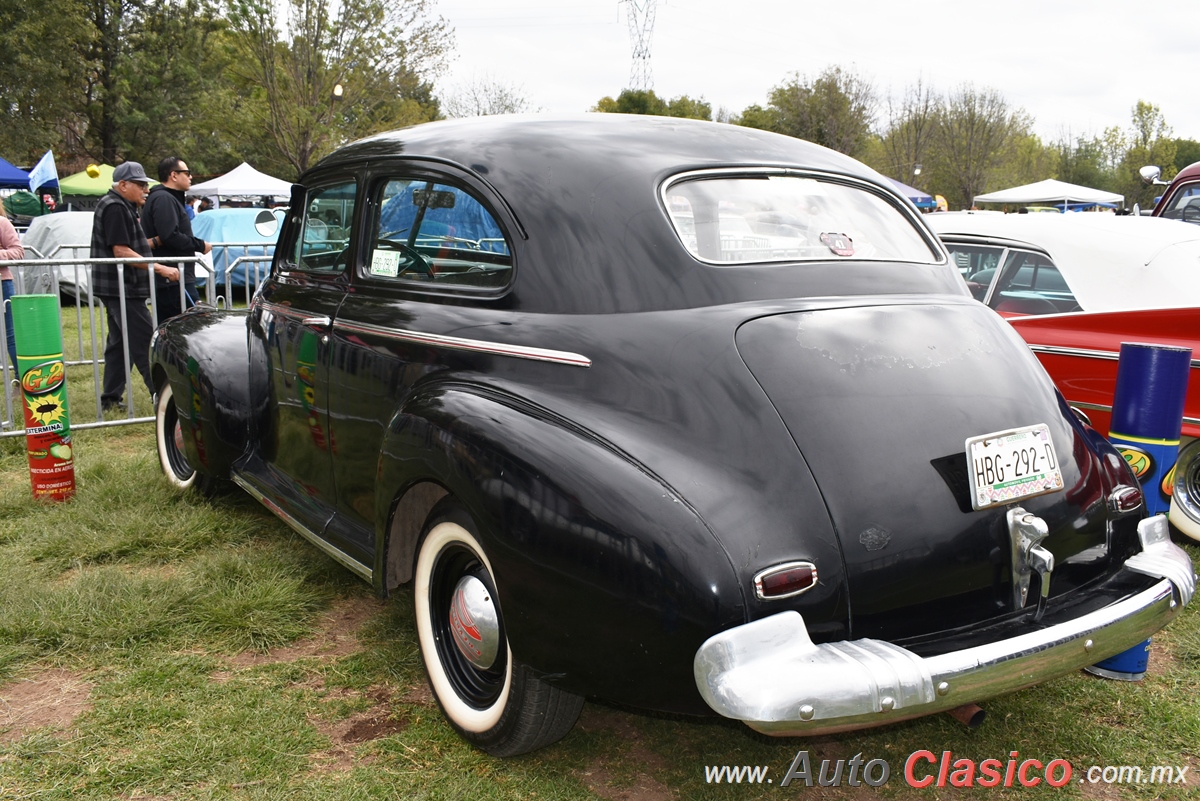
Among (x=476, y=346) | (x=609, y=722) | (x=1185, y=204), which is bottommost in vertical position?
(x=609, y=722)

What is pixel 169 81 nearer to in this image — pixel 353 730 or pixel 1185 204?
pixel 1185 204

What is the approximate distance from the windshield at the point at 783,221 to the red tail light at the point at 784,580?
979 millimetres

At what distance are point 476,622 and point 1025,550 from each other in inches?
59.1

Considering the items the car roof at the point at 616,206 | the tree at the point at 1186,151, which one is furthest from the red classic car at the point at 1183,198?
the tree at the point at 1186,151

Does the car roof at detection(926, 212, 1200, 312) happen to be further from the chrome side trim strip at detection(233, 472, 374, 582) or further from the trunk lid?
the chrome side trim strip at detection(233, 472, 374, 582)

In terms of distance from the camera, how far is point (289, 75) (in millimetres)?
21812

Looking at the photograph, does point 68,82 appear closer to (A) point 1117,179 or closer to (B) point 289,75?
(B) point 289,75

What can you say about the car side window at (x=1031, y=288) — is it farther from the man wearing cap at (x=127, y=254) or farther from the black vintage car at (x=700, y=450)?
the man wearing cap at (x=127, y=254)

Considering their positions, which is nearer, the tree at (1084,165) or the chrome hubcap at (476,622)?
the chrome hubcap at (476,622)

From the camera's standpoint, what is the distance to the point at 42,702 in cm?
301

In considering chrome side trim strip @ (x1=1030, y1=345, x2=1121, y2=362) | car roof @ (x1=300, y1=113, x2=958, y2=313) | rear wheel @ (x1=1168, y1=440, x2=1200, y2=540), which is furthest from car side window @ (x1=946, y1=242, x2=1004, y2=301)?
car roof @ (x1=300, y1=113, x2=958, y2=313)

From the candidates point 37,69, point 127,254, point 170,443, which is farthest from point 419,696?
point 37,69

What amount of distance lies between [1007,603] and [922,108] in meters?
46.6

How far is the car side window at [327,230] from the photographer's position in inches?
142
